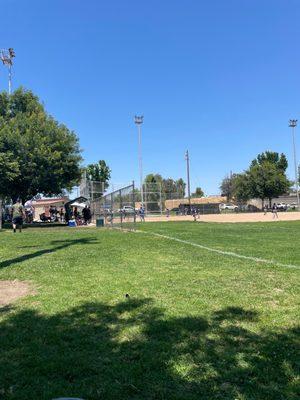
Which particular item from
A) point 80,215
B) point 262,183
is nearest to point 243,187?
point 262,183

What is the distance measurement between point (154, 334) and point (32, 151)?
28958 millimetres

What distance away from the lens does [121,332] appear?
511cm

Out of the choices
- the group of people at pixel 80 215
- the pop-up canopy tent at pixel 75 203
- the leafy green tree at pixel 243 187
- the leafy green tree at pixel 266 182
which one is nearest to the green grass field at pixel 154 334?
the group of people at pixel 80 215

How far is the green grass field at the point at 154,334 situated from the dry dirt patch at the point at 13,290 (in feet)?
0.74

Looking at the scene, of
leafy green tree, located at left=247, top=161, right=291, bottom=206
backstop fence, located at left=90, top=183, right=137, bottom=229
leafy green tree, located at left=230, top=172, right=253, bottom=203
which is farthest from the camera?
leafy green tree, located at left=230, top=172, right=253, bottom=203

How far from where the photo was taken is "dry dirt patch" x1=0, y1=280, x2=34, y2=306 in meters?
7.00

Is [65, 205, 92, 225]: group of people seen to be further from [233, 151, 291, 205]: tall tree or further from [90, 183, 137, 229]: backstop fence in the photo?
[233, 151, 291, 205]: tall tree

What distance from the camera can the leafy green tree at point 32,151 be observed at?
3203cm

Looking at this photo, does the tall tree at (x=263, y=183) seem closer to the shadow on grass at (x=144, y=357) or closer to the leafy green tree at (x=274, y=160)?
the leafy green tree at (x=274, y=160)

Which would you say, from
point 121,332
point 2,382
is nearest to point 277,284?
point 121,332

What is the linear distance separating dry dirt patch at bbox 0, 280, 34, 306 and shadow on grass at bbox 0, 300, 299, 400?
48.5 inches

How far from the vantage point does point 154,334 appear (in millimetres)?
5000

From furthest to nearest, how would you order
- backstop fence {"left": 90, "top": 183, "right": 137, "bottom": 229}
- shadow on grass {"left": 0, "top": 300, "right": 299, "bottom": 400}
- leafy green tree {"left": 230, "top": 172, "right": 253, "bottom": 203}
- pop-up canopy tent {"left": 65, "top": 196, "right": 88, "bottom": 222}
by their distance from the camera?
leafy green tree {"left": 230, "top": 172, "right": 253, "bottom": 203}, pop-up canopy tent {"left": 65, "top": 196, "right": 88, "bottom": 222}, backstop fence {"left": 90, "top": 183, "right": 137, "bottom": 229}, shadow on grass {"left": 0, "top": 300, "right": 299, "bottom": 400}

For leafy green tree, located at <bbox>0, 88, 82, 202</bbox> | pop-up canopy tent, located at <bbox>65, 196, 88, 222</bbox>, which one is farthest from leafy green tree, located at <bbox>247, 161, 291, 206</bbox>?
leafy green tree, located at <bbox>0, 88, 82, 202</bbox>
